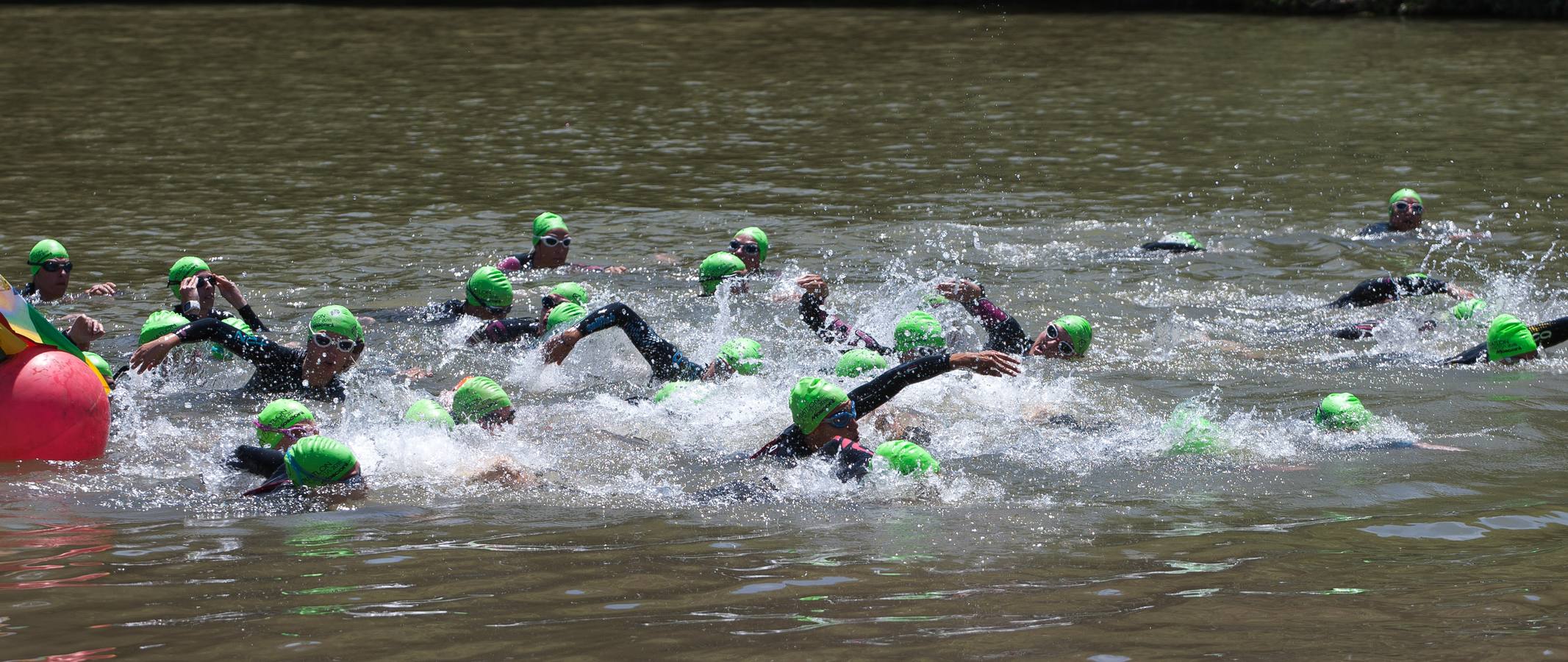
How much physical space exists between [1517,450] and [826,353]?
5225 mm

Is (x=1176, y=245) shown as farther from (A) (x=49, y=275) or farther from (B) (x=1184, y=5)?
(B) (x=1184, y=5)

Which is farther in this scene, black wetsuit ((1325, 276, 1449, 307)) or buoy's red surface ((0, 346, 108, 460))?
black wetsuit ((1325, 276, 1449, 307))

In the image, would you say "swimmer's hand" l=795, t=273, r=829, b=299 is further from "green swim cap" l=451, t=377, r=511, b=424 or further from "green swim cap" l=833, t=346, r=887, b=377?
"green swim cap" l=451, t=377, r=511, b=424

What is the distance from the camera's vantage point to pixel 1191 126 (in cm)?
2469

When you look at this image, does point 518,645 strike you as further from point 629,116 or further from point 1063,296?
point 629,116

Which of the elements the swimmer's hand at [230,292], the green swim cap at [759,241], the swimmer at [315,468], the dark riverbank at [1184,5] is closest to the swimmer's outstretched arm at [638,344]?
the swimmer's hand at [230,292]

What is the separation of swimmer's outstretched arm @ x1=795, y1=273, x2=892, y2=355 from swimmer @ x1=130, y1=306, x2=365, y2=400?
11.8 ft

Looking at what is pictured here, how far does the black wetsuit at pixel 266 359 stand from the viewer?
11445mm

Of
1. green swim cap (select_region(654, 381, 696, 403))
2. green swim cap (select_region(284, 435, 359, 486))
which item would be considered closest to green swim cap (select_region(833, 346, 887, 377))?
green swim cap (select_region(654, 381, 696, 403))

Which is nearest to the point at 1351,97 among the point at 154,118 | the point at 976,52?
the point at 976,52

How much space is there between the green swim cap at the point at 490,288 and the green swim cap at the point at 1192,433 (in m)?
6.06

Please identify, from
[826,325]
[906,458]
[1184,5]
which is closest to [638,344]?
[826,325]

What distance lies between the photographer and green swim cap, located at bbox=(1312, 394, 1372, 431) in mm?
10477

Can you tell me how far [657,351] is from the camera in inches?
484
